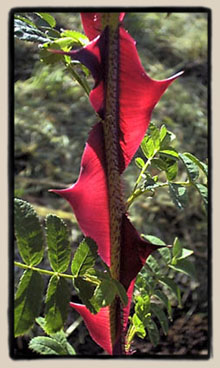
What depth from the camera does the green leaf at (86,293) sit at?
1.06 ft

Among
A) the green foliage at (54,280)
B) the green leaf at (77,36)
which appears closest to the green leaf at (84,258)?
the green foliage at (54,280)

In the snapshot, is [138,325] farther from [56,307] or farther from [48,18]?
[48,18]

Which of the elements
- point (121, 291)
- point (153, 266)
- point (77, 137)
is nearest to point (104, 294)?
point (121, 291)

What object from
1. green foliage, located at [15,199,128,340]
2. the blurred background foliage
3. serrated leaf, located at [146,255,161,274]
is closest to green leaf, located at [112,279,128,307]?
green foliage, located at [15,199,128,340]

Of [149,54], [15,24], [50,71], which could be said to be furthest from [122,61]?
[149,54]

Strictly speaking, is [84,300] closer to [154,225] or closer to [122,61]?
[122,61]

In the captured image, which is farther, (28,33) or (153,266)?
(153,266)

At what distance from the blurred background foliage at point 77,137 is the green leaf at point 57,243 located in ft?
2.32

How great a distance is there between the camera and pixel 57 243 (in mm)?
329

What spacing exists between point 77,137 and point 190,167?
35.7 inches

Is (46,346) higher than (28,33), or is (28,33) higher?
(28,33)

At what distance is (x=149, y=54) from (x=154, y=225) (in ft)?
1.54

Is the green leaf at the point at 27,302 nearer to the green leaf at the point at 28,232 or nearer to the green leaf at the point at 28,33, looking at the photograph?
the green leaf at the point at 28,232

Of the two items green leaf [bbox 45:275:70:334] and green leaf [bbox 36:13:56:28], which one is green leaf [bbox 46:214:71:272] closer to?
green leaf [bbox 45:275:70:334]
